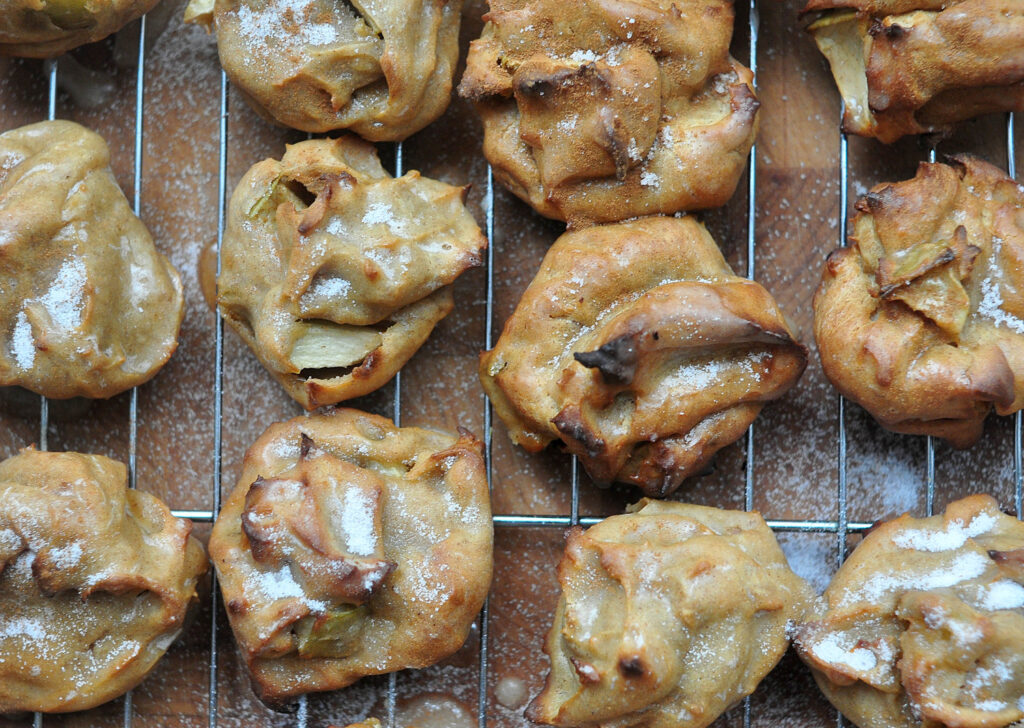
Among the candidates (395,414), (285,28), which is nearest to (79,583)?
(395,414)

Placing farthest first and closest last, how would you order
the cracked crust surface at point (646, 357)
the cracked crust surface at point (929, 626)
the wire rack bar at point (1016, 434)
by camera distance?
the wire rack bar at point (1016, 434) → the cracked crust surface at point (646, 357) → the cracked crust surface at point (929, 626)

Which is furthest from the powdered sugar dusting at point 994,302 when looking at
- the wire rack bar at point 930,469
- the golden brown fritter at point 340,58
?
the golden brown fritter at point 340,58

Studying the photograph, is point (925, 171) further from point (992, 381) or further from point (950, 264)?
point (992, 381)

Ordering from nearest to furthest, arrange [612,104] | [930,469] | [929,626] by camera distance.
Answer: [929,626], [612,104], [930,469]

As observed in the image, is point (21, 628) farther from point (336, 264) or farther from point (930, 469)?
point (930, 469)

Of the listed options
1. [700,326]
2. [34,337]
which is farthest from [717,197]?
[34,337]

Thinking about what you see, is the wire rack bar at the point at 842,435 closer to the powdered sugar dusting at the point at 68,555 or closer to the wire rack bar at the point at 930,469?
the wire rack bar at the point at 930,469
